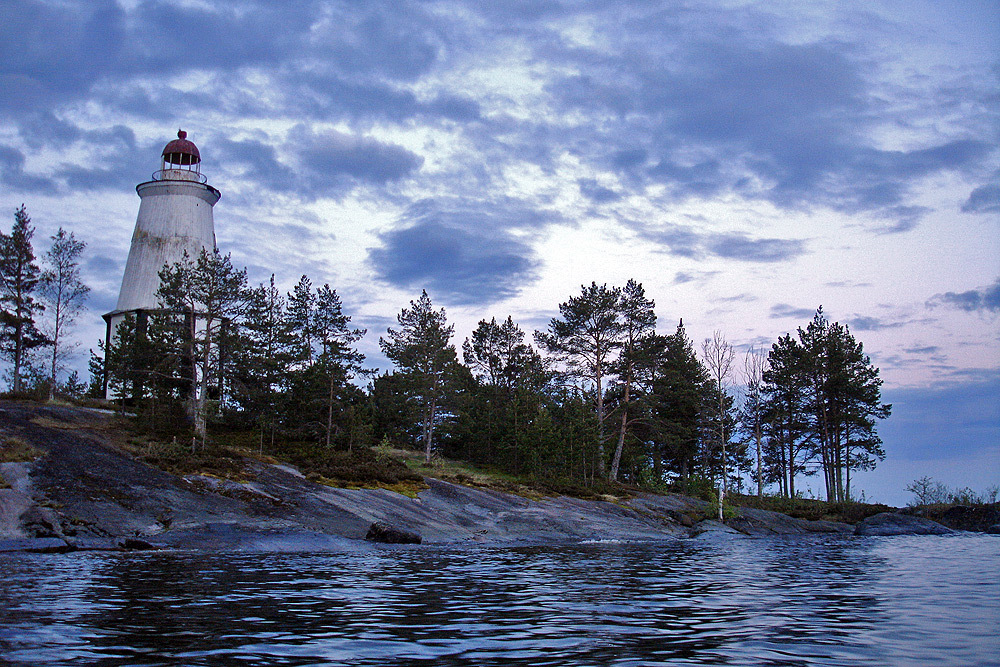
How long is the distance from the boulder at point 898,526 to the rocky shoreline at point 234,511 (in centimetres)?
78

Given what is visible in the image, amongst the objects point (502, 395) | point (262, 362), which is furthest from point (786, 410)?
point (262, 362)

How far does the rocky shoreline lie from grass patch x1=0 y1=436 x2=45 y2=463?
1.18ft

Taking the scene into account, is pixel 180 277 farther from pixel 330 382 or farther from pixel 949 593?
pixel 949 593

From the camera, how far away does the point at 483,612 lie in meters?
9.58

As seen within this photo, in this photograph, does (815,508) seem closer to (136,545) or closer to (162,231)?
(136,545)

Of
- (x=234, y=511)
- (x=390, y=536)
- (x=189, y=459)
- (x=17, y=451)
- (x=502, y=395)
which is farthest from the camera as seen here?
(x=502, y=395)

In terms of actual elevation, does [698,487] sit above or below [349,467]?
below

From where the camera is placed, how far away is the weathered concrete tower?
44719 millimetres

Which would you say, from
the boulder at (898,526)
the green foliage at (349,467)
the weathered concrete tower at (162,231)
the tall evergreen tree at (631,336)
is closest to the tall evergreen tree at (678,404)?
the tall evergreen tree at (631,336)

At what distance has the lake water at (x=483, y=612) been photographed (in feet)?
21.5

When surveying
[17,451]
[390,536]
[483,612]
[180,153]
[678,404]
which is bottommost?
[390,536]

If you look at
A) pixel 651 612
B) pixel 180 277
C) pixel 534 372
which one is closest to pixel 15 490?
pixel 180 277

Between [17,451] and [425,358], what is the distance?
27.3 metres

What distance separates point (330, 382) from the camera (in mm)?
42625
